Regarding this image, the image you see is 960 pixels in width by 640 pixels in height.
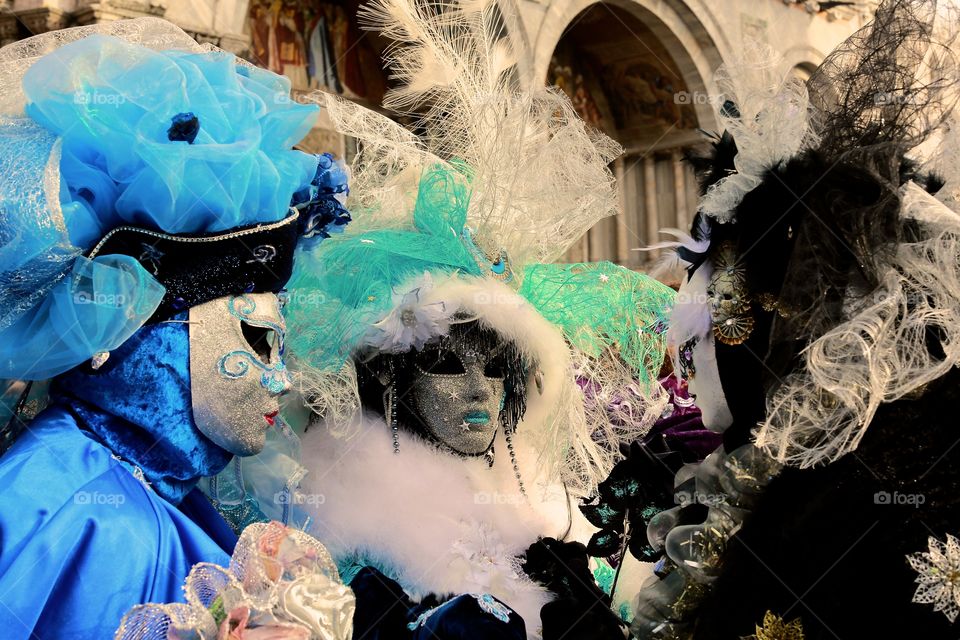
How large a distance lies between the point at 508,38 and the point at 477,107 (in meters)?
0.38

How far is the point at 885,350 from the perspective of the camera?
152 centimetres

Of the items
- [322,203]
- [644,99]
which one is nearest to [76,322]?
[322,203]

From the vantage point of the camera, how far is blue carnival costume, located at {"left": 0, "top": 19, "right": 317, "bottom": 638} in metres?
1.60

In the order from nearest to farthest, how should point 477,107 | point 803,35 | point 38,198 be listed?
1. point 38,198
2. point 477,107
3. point 803,35

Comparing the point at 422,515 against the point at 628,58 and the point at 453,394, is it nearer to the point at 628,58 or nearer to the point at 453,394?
the point at 453,394

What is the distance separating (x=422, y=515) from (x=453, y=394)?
1.03 ft

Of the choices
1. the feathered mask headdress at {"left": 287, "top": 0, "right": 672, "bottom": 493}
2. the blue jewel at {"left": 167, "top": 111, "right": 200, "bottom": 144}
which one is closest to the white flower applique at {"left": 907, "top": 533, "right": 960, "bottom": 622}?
the feathered mask headdress at {"left": 287, "top": 0, "right": 672, "bottom": 493}

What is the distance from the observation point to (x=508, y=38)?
294 centimetres

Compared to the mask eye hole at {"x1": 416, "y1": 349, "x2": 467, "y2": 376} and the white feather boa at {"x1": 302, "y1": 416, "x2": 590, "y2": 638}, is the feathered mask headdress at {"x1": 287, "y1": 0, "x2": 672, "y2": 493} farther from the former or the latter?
the white feather boa at {"x1": 302, "y1": 416, "x2": 590, "y2": 638}

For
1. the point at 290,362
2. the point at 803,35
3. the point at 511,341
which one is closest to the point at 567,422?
the point at 511,341

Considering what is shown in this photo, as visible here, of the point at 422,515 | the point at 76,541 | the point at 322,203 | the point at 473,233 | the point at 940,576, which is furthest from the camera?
the point at 473,233

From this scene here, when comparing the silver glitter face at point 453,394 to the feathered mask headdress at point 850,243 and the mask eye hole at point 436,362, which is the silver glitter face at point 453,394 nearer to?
the mask eye hole at point 436,362

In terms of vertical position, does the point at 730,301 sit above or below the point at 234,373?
above

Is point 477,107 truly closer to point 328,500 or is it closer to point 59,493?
point 328,500
